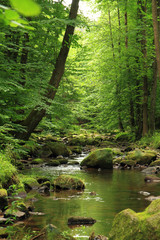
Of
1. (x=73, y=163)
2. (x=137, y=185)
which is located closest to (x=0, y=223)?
(x=137, y=185)

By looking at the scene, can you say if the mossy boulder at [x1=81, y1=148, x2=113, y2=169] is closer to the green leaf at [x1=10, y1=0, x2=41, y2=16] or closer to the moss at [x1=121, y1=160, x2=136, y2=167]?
the moss at [x1=121, y1=160, x2=136, y2=167]

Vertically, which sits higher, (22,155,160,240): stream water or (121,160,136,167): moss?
(121,160,136,167): moss

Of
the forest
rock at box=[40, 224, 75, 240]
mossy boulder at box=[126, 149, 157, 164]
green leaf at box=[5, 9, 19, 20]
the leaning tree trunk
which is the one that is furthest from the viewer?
mossy boulder at box=[126, 149, 157, 164]

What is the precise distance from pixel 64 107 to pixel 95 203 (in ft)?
24.9

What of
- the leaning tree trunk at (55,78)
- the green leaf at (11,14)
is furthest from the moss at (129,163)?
the green leaf at (11,14)

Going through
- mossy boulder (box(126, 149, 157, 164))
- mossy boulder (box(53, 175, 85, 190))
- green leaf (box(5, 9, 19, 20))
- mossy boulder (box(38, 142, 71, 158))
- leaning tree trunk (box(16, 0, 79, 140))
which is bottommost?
mossy boulder (box(53, 175, 85, 190))

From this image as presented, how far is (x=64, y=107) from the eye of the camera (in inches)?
535

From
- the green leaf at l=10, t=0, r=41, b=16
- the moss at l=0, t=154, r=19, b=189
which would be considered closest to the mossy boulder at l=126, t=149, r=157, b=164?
the moss at l=0, t=154, r=19, b=189

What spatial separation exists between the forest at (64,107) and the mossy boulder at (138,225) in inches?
0.6

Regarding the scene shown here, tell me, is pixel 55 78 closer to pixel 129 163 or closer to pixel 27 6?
pixel 129 163

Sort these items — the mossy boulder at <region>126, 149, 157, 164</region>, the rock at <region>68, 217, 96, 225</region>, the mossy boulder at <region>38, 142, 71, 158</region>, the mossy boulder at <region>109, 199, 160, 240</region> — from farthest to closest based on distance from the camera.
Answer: the mossy boulder at <region>38, 142, 71, 158</region>, the mossy boulder at <region>126, 149, 157, 164</region>, the rock at <region>68, 217, 96, 225</region>, the mossy boulder at <region>109, 199, 160, 240</region>

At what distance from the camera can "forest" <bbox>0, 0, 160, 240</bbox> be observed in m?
4.66

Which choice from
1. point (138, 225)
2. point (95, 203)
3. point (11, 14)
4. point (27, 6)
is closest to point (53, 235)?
point (138, 225)

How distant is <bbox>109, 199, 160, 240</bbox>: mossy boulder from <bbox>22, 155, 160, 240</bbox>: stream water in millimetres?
745
